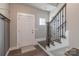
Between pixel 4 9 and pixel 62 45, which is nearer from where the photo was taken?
pixel 4 9

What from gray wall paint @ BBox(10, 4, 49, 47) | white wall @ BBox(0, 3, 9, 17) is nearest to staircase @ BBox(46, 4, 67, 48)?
gray wall paint @ BBox(10, 4, 49, 47)

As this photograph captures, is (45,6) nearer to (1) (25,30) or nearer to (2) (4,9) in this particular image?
(1) (25,30)

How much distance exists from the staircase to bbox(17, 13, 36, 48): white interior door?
0.26m

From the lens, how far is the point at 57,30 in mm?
1737

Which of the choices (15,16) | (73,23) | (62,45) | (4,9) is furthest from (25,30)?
(73,23)

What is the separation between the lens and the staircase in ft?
5.56

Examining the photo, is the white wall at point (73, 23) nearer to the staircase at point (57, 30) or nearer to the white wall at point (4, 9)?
the staircase at point (57, 30)

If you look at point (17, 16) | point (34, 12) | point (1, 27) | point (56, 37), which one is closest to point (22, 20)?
point (17, 16)

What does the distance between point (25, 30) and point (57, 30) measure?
0.54 metres

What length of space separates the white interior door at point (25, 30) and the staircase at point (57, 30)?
26 centimetres

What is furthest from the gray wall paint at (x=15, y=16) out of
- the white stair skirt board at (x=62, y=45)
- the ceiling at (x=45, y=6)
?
the white stair skirt board at (x=62, y=45)

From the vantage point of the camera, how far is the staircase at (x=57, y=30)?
169 cm

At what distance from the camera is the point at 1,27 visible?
1.58 meters

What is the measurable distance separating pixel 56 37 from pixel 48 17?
1.22 feet
